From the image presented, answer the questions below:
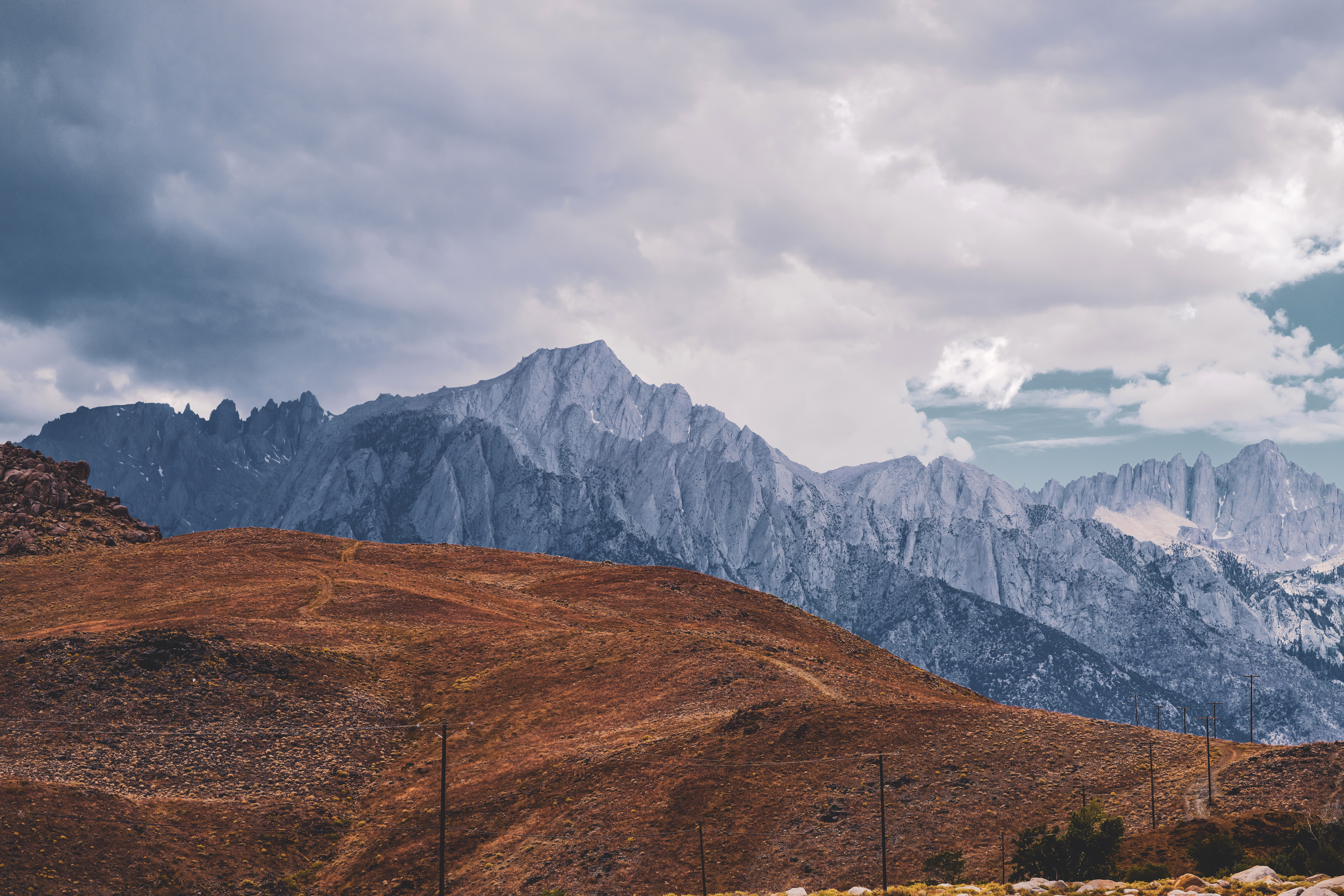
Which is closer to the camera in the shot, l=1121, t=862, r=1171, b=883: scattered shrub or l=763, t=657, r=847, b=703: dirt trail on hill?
l=1121, t=862, r=1171, b=883: scattered shrub

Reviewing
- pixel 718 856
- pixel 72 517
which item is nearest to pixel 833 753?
pixel 718 856

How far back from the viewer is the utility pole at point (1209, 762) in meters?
60.0

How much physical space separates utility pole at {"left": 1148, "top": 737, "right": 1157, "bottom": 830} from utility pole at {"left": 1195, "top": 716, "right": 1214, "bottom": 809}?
323 centimetres

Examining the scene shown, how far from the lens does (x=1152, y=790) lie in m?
60.2

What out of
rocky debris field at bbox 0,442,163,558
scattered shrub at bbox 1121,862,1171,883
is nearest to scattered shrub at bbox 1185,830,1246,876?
scattered shrub at bbox 1121,862,1171,883

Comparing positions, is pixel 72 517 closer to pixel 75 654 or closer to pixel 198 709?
pixel 75 654

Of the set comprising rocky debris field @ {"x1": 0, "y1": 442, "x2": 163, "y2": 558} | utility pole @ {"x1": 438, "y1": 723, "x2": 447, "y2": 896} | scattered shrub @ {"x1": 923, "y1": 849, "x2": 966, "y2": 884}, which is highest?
rocky debris field @ {"x1": 0, "y1": 442, "x2": 163, "y2": 558}

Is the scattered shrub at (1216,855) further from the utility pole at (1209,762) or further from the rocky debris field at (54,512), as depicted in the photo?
the rocky debris field at (54,512)

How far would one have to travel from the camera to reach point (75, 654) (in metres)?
79.9

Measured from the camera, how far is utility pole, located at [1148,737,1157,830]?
57.9 m

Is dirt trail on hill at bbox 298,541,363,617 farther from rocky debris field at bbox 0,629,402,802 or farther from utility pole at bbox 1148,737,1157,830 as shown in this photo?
utility pole at bbox 1148,737,1157,830

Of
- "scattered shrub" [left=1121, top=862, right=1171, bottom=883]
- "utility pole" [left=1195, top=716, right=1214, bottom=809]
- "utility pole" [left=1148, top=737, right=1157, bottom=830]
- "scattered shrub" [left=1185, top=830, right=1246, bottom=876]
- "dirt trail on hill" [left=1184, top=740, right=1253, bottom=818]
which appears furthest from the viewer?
"utility pole" [left=1195, top=716, right=1214, bottom=809]

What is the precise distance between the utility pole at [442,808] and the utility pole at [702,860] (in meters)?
14.8

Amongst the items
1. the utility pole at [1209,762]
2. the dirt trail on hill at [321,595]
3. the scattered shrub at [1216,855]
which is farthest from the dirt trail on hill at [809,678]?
the dirt trail on hill at [321,595]
